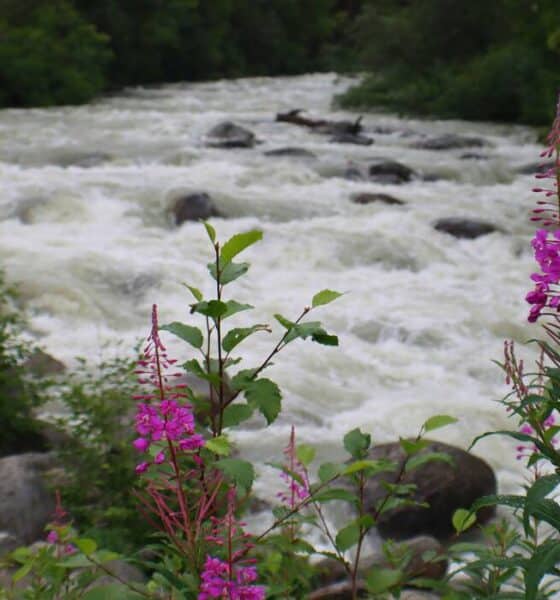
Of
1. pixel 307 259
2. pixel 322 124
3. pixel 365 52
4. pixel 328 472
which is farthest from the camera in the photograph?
pixel 365 52

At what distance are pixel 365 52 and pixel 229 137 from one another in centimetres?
840

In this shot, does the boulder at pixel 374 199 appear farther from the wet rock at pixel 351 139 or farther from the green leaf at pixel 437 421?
the green leaf at pixel 437 421

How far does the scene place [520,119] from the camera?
66.7 feet

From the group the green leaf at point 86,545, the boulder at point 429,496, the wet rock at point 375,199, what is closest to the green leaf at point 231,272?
the green leaf at point 86,545

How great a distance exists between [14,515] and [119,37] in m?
23.9

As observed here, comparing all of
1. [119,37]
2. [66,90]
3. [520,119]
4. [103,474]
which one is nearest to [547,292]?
[103,474]

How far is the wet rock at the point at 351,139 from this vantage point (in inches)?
657

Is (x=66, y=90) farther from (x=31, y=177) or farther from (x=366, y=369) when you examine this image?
(x=366, y=369)

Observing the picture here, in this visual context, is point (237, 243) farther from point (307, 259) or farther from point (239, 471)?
point (307, 259)

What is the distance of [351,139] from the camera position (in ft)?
55.2

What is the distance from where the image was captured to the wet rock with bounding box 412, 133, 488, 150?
16.5 meters

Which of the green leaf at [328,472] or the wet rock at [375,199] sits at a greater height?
the green leaf at [328,472]

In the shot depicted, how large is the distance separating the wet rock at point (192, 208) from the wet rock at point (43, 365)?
14.7 ft

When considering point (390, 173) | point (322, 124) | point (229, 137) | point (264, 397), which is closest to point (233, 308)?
point (264, 397)
